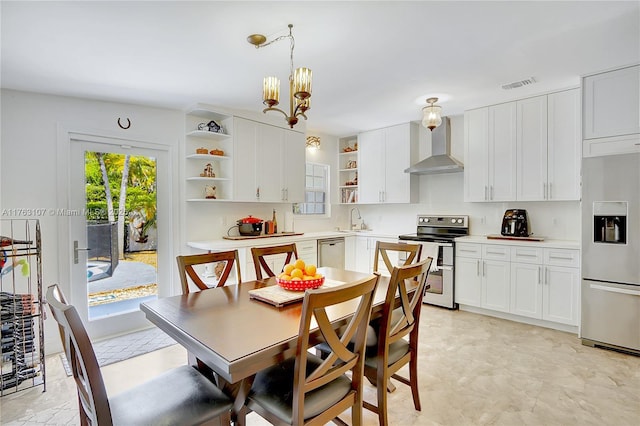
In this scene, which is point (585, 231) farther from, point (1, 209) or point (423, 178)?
point (1, 209)

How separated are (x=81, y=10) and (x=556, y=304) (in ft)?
15.6

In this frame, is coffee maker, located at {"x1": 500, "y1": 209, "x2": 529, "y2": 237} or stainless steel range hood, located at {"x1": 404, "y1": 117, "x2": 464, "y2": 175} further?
stainless steel range hood, located at {"x1": 404, "y1": 117, "x2": 464, "y2": 175}

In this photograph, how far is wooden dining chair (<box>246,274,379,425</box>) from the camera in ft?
4.46

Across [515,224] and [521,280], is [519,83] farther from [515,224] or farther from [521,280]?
[521,280]

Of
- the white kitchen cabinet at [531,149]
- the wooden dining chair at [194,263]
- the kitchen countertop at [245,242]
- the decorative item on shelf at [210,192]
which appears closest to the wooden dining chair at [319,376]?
the wooden dining chair at [194,263]

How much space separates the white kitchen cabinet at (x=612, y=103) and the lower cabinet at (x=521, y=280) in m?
1.21

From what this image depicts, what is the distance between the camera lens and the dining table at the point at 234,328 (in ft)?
4.17

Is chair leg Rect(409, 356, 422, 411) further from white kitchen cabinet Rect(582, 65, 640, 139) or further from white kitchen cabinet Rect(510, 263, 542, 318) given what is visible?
white kitchen cabinet Rect(582, 65, 640, 139)

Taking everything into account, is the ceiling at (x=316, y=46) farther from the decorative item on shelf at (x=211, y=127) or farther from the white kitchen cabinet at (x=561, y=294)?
the white kitchen cabinet at (x=561, y=294)

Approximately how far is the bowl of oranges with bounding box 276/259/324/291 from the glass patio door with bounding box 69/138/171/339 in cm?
243

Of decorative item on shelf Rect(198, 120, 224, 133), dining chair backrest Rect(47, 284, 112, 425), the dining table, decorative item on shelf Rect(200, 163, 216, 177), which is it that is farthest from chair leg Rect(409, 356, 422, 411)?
decorative item on shelf Rect(198, 120, 224, 133)

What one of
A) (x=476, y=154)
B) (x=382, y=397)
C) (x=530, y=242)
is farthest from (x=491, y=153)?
(x=382, y=397)

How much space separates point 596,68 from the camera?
9.77 feet

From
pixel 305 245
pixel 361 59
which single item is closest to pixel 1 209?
pixel 305 245
